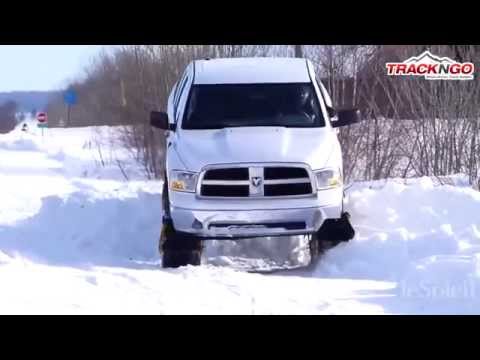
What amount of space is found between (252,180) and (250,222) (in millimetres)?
439

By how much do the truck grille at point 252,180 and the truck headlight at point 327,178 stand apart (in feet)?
0.38

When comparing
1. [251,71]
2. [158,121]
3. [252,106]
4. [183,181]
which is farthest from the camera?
[251,71]

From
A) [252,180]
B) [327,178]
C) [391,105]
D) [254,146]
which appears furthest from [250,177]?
[391,105]

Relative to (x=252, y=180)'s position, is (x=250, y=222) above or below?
below

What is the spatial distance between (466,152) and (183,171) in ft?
23.5

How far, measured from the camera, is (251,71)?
9.40m

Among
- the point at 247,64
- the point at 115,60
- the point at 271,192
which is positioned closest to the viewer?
the point at 271,192

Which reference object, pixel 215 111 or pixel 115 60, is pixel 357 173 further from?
pixel 115 60

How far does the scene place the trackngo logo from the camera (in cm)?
1323

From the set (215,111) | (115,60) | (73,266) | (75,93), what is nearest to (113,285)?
(73,266)

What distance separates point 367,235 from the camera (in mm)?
8859

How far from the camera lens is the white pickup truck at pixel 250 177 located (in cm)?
781

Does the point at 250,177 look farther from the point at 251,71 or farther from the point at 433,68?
the point at 433,68

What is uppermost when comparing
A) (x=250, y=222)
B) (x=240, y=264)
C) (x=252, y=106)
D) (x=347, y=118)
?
(x=252, y=106)
